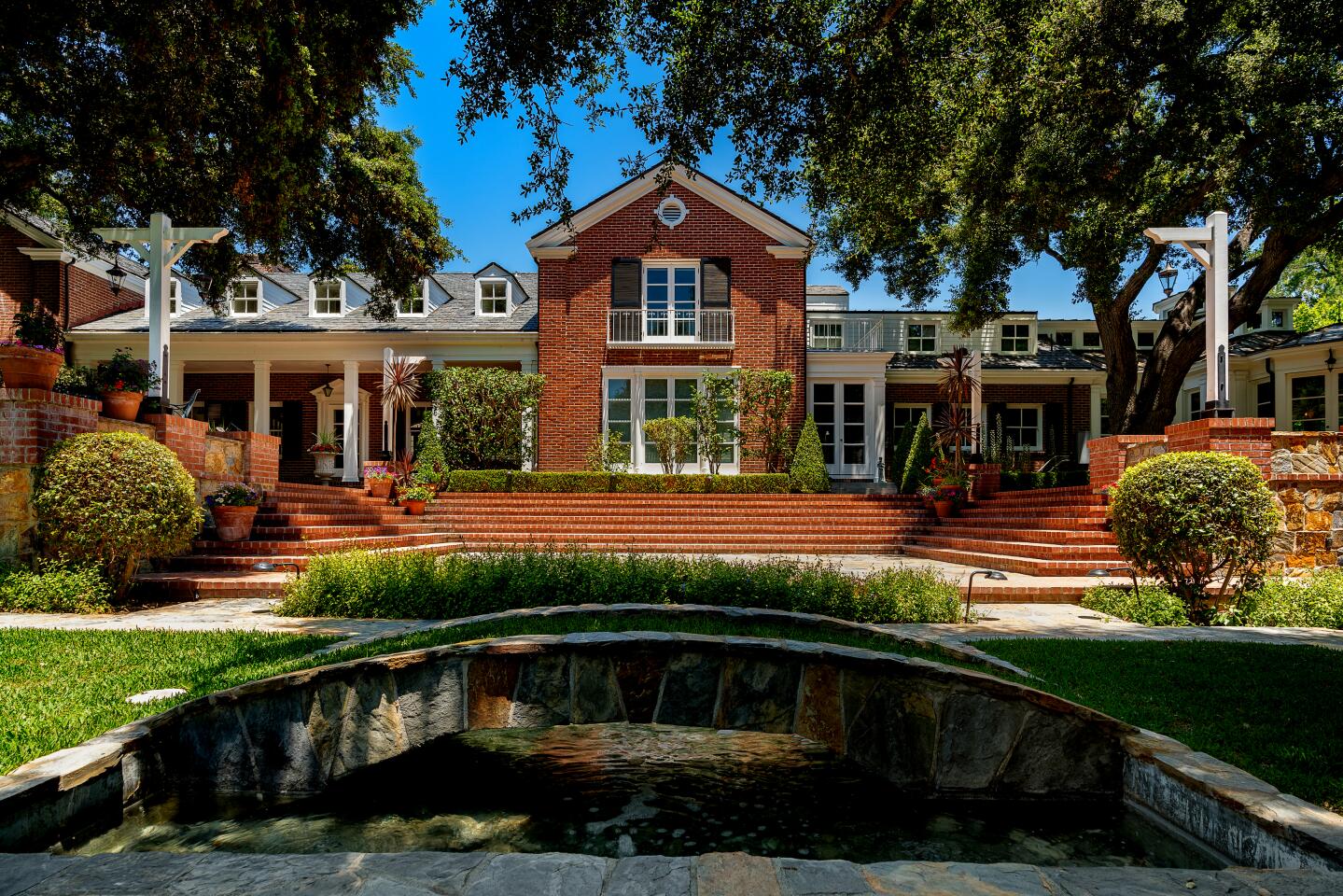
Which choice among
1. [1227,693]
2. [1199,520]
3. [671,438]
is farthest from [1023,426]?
[1227,693]

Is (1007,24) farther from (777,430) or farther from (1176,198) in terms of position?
(777,430)

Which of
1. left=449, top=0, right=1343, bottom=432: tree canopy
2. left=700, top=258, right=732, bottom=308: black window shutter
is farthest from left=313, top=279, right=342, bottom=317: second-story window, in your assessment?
left=449, top=0, right=1343, bottom=432: tree canopy

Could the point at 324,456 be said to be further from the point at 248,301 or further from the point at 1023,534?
the point at 1023,534

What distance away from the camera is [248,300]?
21.8m

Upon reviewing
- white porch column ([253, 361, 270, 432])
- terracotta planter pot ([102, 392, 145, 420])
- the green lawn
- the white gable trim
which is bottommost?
the green lawn

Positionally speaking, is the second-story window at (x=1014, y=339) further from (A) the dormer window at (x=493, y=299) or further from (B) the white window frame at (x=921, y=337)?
(A) the dormer window at (x=493, y=299)

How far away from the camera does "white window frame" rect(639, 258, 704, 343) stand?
20.2 metres

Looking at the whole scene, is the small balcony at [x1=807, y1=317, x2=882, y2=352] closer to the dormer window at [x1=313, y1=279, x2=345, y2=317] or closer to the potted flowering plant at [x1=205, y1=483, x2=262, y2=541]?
the dormer window at [x1=313, y1=279, x2=345, y2=317]

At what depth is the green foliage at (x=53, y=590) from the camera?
6.94 m

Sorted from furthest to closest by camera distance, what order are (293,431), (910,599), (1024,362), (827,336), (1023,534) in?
(827,336) → (1024,362) → (293,431) → (1023,534) → (910,599)

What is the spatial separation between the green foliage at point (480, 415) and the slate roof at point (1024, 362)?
11.4 metres

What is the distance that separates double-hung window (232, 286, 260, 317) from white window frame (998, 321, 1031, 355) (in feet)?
75.4

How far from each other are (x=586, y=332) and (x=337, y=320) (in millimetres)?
7529

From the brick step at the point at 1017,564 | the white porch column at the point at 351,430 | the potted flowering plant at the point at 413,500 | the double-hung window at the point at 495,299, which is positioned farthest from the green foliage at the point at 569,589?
the double-hung window at the point at 495,299
